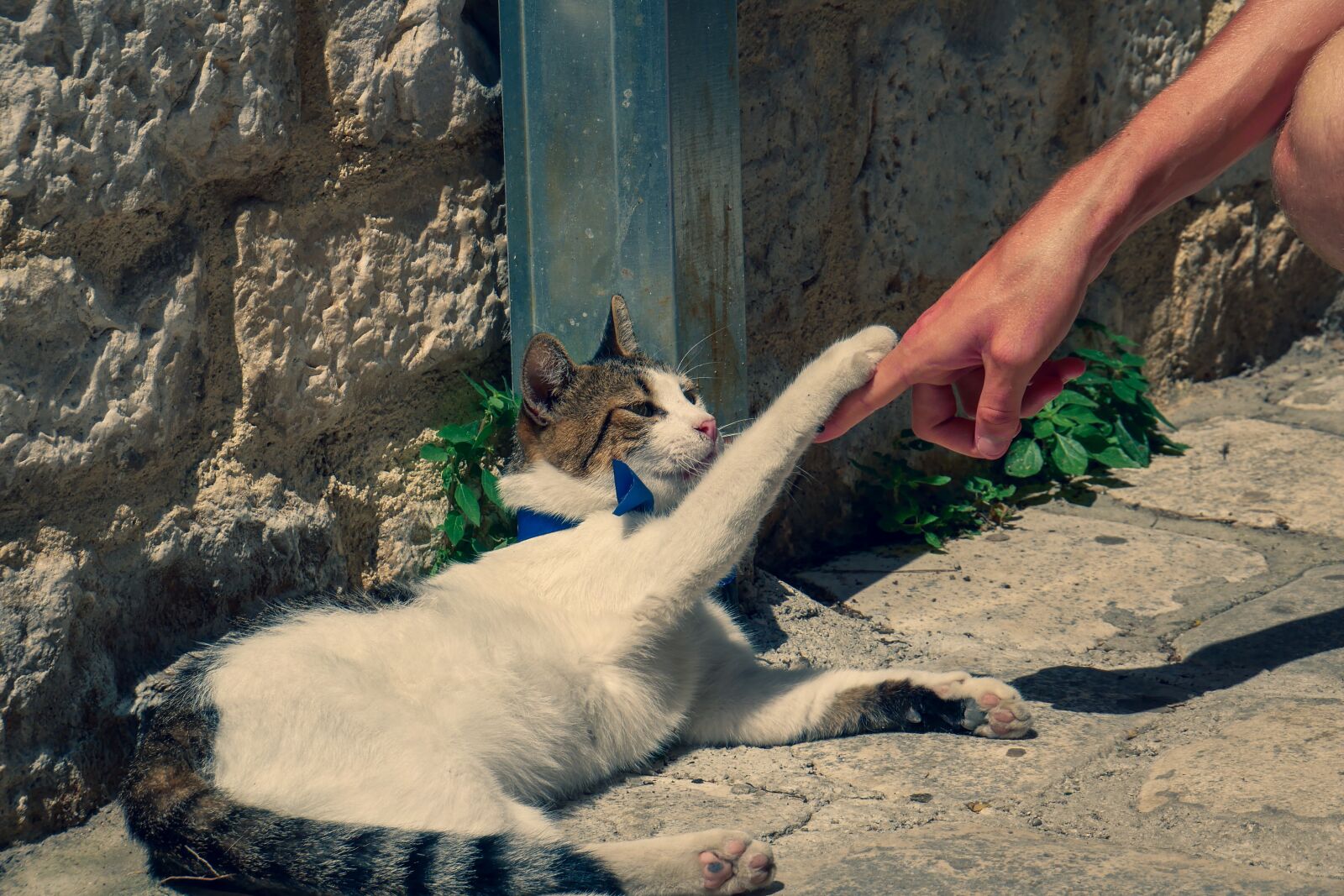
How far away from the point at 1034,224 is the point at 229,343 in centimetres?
155

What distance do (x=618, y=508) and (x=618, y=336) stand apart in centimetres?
46

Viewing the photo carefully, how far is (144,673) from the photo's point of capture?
249 centimetres

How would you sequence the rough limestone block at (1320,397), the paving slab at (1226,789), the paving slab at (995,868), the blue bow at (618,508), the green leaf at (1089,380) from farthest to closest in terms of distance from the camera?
the rough limestone block at (1320,397) < the green leaf at (1089,380) < the blue bow at (618,508) < the paving slab at (1226,789) < the paving slab at (995,868)

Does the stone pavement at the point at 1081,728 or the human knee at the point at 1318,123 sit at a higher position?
the human knee at the point at 1318,123

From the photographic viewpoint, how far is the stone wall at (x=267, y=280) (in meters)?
2.29

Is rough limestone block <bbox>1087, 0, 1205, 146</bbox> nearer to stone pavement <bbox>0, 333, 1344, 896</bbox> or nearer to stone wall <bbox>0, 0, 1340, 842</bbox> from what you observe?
stone wall <bbox>0, 0, 1340, 842</bbox>

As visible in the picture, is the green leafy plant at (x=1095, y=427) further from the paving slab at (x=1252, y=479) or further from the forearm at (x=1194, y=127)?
the forearm at (x=1194, y=127)

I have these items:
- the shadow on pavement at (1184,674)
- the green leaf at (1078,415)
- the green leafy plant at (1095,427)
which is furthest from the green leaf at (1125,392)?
the shadow on pavement at (1184,674)

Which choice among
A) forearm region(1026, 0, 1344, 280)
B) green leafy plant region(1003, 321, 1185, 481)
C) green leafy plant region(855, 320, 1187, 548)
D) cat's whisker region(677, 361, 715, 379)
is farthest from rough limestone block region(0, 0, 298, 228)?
green leafy plant region(1003, 321, 1185, 481)

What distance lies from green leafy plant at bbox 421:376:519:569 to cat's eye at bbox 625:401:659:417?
290 millimetres

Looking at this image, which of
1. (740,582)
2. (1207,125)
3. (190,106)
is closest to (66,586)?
(190,106)

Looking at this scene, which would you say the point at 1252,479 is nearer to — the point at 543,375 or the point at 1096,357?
the point at 1096,357

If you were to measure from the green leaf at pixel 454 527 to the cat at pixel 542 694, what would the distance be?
0.13 m

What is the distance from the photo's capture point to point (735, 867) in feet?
6.63
